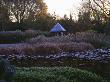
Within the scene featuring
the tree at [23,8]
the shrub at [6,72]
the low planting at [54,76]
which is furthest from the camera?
the tree at [23,8]

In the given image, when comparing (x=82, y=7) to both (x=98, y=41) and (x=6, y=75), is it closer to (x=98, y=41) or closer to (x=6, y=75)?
(x=98, y=41)

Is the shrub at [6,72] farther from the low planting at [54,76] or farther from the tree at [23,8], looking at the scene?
the tree at [23,8]

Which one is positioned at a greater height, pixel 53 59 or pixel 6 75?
pixel 6 75

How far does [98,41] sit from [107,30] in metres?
7.27

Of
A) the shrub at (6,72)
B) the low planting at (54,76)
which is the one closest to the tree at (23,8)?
the low planting at (54,76)

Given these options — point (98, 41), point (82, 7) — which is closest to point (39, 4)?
point (82, 7)

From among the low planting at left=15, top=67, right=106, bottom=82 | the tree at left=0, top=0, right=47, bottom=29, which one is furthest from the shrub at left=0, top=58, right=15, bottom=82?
the tree at left=0, top=0, right=47, bottom=29

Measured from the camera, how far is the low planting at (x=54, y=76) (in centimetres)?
816

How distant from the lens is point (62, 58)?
37.6 ft

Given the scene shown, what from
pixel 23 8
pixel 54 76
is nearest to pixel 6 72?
pixel 54 76

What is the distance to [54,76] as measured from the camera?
855cm

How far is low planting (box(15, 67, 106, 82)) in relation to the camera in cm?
816

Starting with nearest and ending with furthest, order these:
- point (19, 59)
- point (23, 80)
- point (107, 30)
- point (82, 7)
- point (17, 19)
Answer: point (23, 80), point (19, 59), point (107, 30), point (82, 7), point (17, 19)

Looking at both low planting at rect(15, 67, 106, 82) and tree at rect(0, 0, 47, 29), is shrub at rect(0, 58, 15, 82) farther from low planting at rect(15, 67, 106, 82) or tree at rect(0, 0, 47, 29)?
tree at rect(0, 0, 47, 29)
